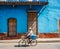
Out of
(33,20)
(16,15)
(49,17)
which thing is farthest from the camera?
(49,17)

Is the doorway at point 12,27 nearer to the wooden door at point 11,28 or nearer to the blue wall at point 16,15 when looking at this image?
the wooden door at point 11,28

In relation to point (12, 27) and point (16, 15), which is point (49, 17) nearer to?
point (16, 15)

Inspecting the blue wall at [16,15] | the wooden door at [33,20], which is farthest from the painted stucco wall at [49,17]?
the blue wall at [16,15]

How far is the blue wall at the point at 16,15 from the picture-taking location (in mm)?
29141

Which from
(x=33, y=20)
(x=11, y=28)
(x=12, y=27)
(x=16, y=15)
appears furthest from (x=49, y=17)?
(x=11, y=28)

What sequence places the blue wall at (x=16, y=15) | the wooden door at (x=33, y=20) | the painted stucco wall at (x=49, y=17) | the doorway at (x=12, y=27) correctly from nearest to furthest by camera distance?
the blue wall at (x=16, y=15) → the wooden door at (x=33, y=20) → the doorway at (x=12, y=27) → the painted stucco wall at (x=49, y=17)

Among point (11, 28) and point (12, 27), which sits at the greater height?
point (12, 27)

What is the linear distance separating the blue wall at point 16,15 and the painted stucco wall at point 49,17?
0.93 metres

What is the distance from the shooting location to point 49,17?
29750 millimetres

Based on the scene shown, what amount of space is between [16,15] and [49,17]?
3706 mm

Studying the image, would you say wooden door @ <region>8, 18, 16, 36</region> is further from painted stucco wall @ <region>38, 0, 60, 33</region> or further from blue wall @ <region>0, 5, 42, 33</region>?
painted stucco wall @ <region>38, 0, 60, 33</region>

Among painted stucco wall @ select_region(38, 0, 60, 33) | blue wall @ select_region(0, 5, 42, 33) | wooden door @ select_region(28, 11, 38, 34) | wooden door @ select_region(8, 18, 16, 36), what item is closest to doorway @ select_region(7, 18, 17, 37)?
wooden door @ select_region(8, 18, 16, 36)

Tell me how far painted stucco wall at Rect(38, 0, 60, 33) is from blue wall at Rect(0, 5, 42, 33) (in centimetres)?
93

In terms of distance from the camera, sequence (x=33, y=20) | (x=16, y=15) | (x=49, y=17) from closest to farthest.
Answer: (x=16, y=15), (x=33, y=20), (x=49, y=17)
